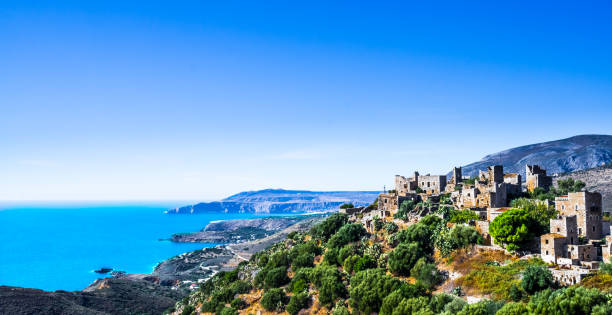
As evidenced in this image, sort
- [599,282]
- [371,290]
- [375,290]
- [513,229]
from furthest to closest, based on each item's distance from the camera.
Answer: [371,290]
[375,290]
[513,229]
[599,282]

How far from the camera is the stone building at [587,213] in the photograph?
43906 millimetres

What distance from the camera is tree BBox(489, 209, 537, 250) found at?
43062 millimetres

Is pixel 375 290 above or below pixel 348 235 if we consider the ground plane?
below

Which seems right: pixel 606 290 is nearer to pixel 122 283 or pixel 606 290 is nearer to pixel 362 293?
pixel 362 293

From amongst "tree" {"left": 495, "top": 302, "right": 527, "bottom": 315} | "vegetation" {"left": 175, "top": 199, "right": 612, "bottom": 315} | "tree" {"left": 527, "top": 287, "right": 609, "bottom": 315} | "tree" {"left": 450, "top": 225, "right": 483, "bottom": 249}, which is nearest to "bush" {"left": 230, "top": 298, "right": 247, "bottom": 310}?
"vegetation" {"left": 175, "top": 199, "right": 612, "bottom": 315}

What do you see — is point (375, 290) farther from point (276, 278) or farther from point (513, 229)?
point (276, 278)

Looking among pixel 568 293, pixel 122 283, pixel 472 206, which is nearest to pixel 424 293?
pixel 568 293

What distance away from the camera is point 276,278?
6266 cm

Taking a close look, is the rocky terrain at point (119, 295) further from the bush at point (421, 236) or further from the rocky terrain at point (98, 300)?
the bush at point (421, 236)

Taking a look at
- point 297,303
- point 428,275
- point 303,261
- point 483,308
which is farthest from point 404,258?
point 303,261

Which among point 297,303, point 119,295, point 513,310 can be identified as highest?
point 513,310

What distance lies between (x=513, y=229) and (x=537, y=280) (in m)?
9.12

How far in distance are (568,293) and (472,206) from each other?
2838cm

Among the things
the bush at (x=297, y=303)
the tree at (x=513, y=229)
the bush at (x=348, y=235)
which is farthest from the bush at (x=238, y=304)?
the tree at (x=513, y=229)
